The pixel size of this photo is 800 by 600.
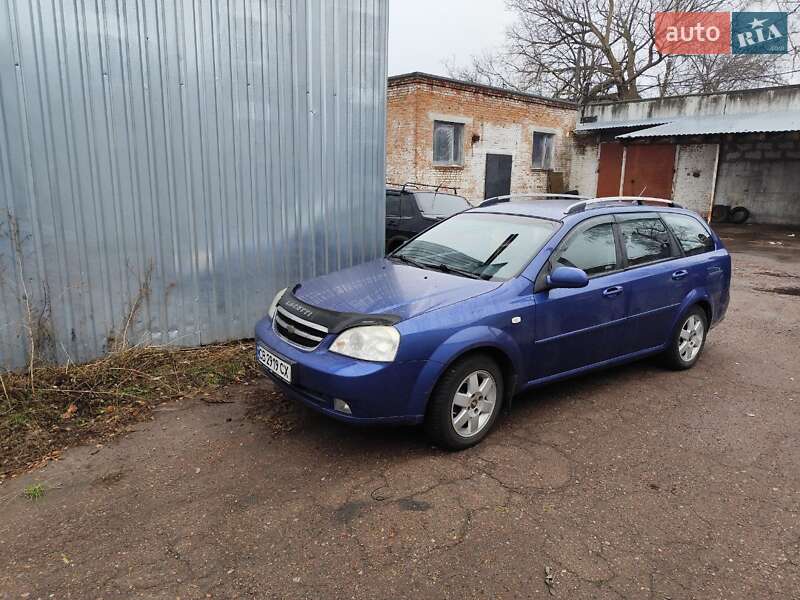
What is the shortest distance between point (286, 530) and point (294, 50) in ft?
14.8

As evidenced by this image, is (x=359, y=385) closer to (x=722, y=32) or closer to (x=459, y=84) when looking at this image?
(x=459, y=84)

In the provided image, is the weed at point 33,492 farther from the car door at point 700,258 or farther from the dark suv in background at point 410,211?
the dark suv in background at point 410,211

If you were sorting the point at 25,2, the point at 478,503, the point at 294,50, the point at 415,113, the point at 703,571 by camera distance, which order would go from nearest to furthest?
the point at 703,571
the point at 478,503
the point at 25,2
the point at 294,50
the point at 415,113

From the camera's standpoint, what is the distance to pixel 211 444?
12.4ft

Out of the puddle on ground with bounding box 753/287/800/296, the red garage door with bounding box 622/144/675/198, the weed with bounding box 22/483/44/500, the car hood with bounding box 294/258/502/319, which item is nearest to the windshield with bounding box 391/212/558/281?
the car hood with bounding box 294/258/502/319

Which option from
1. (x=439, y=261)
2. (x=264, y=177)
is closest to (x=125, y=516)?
(x=439, y=261)

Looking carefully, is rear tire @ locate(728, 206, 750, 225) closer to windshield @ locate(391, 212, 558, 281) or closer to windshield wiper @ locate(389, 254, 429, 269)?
windshield @ locate(391, 212, 558, 281)

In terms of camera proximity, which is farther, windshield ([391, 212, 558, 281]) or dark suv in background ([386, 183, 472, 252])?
dark suv in background ([386, 183, 472, 252])

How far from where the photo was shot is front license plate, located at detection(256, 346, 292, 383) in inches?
140

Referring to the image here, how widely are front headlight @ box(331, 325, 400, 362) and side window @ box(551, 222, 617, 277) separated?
1455mm

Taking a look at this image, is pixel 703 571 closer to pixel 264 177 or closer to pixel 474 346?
pixel 474 346

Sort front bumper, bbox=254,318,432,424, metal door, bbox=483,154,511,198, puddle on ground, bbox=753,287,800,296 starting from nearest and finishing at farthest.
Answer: front bumper, bbox=254,318,432,424, puddle on ground, bbox=753,287,800,296, metal door, bbox=483,154,511,198

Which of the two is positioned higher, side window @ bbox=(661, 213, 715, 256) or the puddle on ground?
side window @ bbox=(661, 213, 715, 256)

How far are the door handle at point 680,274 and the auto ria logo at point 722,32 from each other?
2859 cm
